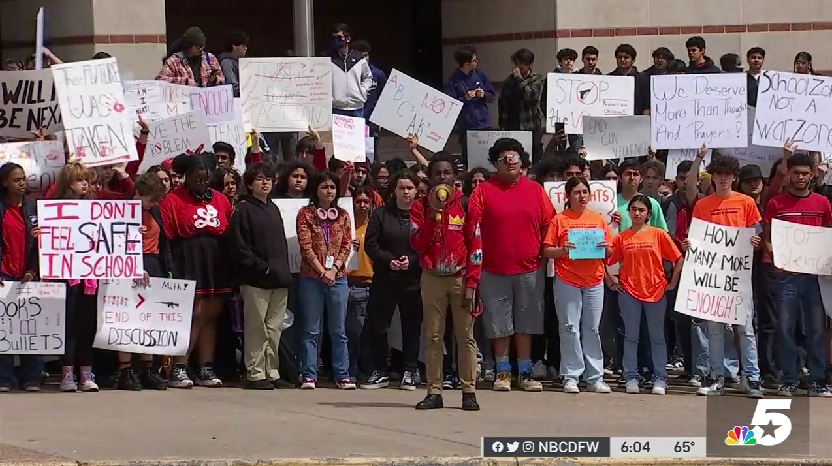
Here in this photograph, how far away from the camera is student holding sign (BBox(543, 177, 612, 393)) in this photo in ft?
41.1

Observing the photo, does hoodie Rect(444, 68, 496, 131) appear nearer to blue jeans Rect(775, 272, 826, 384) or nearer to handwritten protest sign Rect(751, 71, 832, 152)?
handwritten protest sign Rect(751, 71, 832, 152)

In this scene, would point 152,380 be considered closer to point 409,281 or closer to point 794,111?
point 409,281

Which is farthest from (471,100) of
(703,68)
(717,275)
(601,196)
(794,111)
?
(717,275)

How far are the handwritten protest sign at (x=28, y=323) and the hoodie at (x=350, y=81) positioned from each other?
4.45 m

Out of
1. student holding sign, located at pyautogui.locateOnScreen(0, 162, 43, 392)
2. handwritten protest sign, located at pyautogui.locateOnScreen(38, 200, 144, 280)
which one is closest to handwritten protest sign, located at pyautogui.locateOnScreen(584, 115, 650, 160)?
handwritten protest sign, located at pyautogui.locateOnScreen(38, 200, 144, 280)

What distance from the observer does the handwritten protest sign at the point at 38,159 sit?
41.8ft

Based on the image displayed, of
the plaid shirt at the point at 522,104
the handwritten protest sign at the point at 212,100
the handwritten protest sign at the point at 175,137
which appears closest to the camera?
the handwritten protest sign at the point at 175,137

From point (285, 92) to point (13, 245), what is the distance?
3.34 metres

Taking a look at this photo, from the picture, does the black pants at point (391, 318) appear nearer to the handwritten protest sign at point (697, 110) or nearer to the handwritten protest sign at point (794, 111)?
the handwritten protest sign at point (697, 110)

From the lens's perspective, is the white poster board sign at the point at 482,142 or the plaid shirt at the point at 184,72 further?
the white poster board sign at the point at 482,142

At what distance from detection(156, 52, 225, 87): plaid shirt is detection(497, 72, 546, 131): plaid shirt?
3241mm

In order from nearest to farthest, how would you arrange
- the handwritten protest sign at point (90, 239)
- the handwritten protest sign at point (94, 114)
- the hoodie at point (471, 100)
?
the handwritten protest sign at point (90, 239) < the handwritten protest sign at point (94, 114) < the hoodie at point (471, 100)

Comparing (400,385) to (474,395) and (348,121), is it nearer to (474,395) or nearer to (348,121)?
(474,395)

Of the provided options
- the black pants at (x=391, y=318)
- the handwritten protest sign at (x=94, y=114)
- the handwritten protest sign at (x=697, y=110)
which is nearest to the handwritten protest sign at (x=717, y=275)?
the handwritten protest sign at (x=697, y=110)
